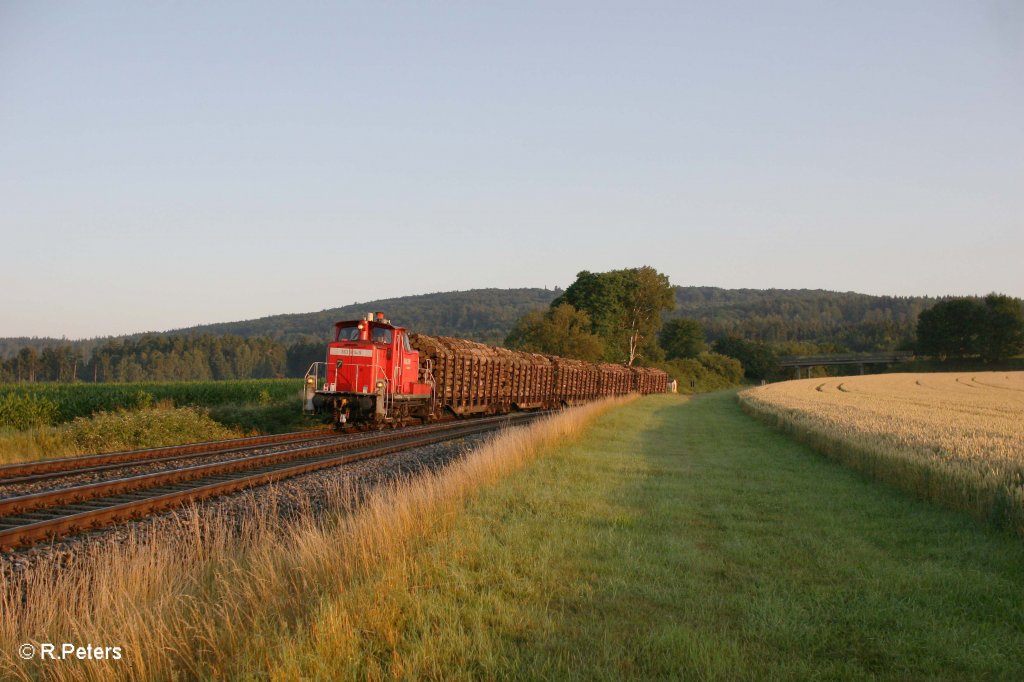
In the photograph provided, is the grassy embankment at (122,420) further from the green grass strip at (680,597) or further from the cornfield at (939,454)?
the cornfield at (939,454)

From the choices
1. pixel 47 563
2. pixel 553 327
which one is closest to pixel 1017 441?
pixel 47 563

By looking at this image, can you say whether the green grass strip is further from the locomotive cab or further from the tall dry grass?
the locomotive cab

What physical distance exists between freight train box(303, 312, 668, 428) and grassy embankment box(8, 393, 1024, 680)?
1206 centimetres

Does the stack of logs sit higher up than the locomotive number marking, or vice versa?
the locomotive number marking

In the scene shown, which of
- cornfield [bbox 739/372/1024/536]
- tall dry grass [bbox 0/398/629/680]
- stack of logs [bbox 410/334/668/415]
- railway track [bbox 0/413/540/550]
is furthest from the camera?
stack of logs [bbox 410/334/668/415]

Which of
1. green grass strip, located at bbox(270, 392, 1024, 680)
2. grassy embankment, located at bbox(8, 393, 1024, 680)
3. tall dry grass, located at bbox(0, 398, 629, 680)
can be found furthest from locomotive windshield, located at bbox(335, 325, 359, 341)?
tall dry grass, located at bbox(0, 398, 629, 680)

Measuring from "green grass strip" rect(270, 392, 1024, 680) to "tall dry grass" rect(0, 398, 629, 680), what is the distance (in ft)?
1.16

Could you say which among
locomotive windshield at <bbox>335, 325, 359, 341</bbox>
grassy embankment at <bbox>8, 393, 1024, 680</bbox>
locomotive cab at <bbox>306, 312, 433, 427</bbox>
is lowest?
grassy embankment at <bbox>8, 393, 1024, 680</bbox>

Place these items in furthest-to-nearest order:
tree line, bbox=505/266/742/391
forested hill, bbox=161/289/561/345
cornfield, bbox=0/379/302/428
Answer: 1. forested hill, bbox=161/289/561/345
2. tree line, bbox=505/266/742/391
3. cornfield, bbox=0/379/302/428

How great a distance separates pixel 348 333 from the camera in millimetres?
22797

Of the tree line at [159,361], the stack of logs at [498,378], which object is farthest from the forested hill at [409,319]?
the stack of logs at [498,378]

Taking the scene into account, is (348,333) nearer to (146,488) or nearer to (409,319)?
(146,488)

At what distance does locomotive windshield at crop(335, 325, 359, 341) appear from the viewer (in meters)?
22.5

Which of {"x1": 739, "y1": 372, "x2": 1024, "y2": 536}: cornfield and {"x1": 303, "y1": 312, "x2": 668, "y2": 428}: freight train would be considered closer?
{"x1": 739, "y1": 372, "x2": 1024, "y2": 536}: cornfield
